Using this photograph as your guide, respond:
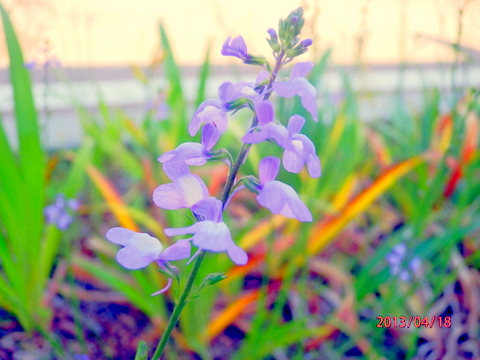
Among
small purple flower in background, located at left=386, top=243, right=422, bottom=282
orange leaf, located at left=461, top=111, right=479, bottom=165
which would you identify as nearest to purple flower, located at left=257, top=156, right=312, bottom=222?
small purple flower in background, located at left=386, top=243, right=422, bottom=282

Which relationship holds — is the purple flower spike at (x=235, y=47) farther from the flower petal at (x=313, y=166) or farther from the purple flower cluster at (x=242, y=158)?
the flower petal at (x=313, y=166)

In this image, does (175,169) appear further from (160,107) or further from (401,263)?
(160,107)

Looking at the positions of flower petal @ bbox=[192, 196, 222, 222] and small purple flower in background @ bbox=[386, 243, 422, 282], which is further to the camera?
small purple flower in background @ bbox=[386, 243, 422, 282]

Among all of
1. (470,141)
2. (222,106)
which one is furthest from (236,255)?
(470,141)

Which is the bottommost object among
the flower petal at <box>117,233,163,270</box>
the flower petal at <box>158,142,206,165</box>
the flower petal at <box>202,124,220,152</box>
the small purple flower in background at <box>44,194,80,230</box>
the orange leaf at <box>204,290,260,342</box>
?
the orange leaf at <box>204,290,260,342</box>

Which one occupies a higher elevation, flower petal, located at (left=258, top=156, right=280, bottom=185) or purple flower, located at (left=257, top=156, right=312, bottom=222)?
flower petal, located at (left=258, top=156, right=280, bottom=185)

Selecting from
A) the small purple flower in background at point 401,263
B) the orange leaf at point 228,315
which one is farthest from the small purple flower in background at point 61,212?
the small purple flower in background at point 401,263

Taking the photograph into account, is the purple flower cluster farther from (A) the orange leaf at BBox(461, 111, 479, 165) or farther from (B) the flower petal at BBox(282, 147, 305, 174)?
(A) the orange leaf at BBox(461, 111, 479, 165)
